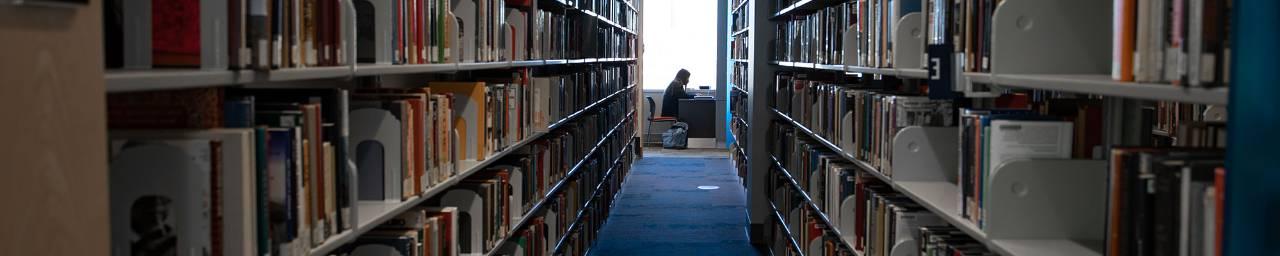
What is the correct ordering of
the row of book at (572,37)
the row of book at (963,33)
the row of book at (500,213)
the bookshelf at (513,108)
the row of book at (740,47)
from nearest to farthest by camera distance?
the bookshelf at (513,108)
the row of book at (963,33)
the row of book at (500,213)
the row of book at (572,37)
the row of book at (740,47)

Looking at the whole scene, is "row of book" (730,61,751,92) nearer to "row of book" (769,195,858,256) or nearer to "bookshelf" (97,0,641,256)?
"bookshelf" (97,0,641,256)

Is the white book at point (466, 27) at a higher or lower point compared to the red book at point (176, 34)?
higher

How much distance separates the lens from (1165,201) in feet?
4.67

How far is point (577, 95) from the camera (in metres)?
5.46

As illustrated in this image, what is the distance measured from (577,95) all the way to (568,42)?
38 centimetres

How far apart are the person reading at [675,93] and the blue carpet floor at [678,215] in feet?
6.12

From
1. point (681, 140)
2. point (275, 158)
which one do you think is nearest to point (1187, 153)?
point (275, 158)

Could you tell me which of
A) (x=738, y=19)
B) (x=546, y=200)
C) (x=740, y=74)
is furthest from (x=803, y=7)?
(x=738, y=19)

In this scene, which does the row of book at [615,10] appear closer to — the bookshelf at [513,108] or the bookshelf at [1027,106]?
the bookshelf at [513,108]

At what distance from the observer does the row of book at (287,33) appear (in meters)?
1.48

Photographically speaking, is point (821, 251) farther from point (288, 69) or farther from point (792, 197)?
point (288, 69)

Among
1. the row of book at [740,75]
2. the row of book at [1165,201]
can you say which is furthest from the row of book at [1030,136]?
the row of book at [740,75]

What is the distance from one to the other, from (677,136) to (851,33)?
8.76 meters

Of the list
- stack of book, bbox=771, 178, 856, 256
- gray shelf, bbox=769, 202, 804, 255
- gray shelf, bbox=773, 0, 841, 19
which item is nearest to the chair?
gray shelf, bbox=769, 202, 804, 255
